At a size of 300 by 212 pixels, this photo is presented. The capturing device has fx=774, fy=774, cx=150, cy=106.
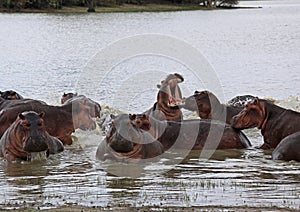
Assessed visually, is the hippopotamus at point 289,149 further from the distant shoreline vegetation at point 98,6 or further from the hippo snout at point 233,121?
the distant shoreline vegetation at point 98,6

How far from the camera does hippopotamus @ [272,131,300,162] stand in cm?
891


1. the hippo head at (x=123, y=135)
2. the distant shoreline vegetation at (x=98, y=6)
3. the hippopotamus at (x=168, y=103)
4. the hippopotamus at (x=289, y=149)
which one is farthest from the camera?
the distant shoreline vegetation at (x=98, y=6)

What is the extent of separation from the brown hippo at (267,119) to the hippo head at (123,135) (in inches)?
79.2

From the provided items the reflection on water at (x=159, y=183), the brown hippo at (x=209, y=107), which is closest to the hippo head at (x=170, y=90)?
the brown hippo at (x=209, y=107)

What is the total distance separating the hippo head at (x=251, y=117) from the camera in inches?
407

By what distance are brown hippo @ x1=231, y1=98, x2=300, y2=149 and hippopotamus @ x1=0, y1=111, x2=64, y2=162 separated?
8.81 feet

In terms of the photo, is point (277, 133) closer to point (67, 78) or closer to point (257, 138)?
point (257, 138)

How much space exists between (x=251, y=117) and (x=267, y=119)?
230 millimetres

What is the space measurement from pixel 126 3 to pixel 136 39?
162 feet

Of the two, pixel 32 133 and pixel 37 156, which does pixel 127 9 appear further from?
pixel 32 133

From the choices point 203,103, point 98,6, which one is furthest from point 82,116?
point 98,6

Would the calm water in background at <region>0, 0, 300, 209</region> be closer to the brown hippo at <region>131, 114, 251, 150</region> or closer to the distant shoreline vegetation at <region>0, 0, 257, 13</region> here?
the brown hippo at <region>131, 114, 251, 150</region>

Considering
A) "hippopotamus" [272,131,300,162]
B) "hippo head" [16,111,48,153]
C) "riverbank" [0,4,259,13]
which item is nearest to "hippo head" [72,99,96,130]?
"hippo head" [16,111,48,153]

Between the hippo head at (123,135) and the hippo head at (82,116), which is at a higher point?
the hippo head at (123,135)
